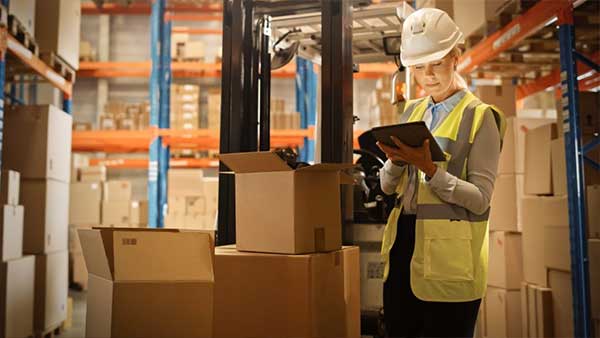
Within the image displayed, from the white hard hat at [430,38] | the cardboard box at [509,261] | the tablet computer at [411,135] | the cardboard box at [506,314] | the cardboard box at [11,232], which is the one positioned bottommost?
the cardboard box at [506,314]

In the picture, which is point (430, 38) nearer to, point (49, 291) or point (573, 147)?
point (573, 147)

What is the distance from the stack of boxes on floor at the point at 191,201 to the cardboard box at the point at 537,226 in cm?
476

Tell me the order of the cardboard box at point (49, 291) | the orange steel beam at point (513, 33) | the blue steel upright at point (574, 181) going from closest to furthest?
the blue steel upright at point (574, 181) < the orange steel beam at point (513, 33) < the cardboard box at point (49, 291)

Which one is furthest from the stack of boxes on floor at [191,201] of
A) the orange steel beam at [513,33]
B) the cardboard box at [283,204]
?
the cardboard box at [283,204]

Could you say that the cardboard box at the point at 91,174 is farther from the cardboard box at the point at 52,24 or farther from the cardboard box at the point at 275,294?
the cardboard box at the point at 275,294

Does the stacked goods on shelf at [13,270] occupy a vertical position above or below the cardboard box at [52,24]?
below

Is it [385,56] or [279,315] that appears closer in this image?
[279,315]

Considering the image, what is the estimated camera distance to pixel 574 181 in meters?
4.33

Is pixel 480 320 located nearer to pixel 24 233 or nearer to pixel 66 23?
pixel 24 233

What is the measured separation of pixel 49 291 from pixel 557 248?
4.54 metres

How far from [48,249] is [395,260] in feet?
14.1

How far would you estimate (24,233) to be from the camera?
5.61m

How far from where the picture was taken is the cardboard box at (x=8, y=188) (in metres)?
4.89

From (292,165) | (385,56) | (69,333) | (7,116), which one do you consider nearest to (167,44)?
(7,116)
